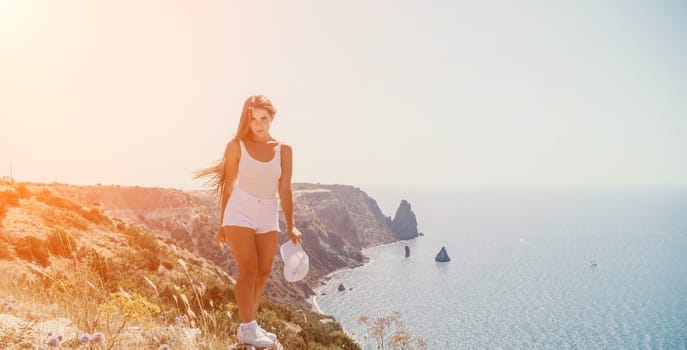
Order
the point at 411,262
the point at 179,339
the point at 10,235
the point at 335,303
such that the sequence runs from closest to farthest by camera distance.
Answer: the point at 179,339 < the point at 10,235 < the point at 335,303 < the point at 411,262

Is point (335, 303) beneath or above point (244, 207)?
beneath

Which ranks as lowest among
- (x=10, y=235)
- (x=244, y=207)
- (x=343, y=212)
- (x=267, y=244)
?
(x=343, y=212)

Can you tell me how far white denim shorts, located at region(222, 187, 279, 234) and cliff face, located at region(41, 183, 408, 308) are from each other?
443 cm

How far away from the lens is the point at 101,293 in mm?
5246

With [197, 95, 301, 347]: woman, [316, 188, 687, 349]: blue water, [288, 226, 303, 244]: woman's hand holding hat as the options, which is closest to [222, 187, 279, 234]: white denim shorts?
[197, 95, 301, 347]: woman

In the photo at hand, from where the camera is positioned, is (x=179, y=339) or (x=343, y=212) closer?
(x=179, y=339)

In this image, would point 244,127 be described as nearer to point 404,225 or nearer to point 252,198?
point 252,198

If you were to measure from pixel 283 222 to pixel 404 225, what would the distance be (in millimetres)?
95078

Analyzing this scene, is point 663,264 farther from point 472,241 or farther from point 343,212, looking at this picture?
point 343,212

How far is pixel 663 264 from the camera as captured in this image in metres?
127

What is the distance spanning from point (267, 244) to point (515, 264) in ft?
449

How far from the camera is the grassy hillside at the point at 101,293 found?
143 inches

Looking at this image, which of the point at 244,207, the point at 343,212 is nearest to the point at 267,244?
the point at 244,207

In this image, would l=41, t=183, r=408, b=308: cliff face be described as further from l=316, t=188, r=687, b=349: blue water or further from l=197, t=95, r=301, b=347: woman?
l=316, t=188, r=687, b=349: blue water
